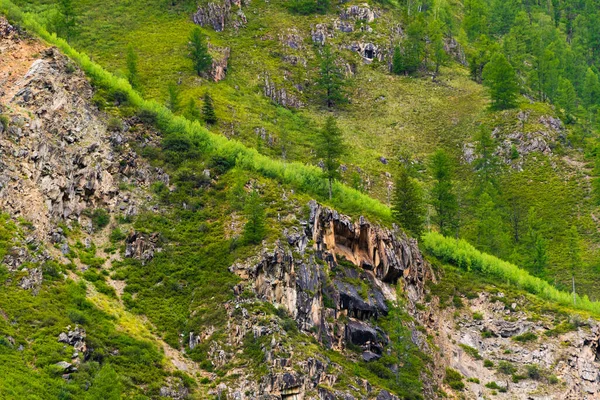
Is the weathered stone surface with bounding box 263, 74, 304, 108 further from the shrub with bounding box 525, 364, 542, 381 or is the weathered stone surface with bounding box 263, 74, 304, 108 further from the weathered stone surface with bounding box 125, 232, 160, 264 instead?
the shrub with bounding box 525, 364, 542, 381

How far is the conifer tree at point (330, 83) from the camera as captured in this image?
481ft

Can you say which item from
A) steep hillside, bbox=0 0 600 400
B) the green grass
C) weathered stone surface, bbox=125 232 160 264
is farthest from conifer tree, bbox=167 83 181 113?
the green grass

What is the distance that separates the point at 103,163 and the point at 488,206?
189ft

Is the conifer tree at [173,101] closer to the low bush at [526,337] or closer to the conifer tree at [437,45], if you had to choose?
the low bush at [526,337]

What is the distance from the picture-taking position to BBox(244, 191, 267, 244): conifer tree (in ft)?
278

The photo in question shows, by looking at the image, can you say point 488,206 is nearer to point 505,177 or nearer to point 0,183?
point 505,177

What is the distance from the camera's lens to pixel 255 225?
85.2 meters

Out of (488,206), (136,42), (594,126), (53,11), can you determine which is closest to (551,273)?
(488,206)

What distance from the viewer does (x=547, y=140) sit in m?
134

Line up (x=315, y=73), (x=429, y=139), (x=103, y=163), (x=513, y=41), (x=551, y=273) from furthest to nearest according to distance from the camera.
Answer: (x=513, y=41) < (x=315, y=73) < (x=429, y=139) < (x=551, y=273) < (x=103, y=163)

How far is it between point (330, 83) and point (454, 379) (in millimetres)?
75410

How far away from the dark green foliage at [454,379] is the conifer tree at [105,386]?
39.3 meters

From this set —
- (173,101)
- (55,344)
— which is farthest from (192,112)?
(55,344)

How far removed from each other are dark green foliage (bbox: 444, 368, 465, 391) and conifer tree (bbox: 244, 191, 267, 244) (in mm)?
26301
